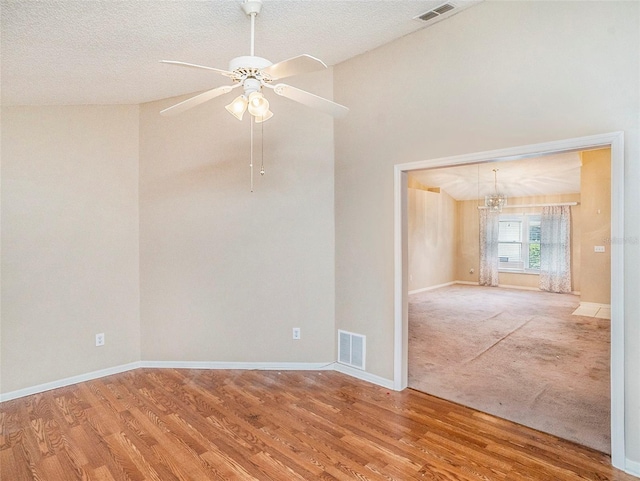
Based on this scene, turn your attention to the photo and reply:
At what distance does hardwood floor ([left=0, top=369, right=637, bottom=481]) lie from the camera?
6.68ft

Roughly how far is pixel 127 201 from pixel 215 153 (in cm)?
108

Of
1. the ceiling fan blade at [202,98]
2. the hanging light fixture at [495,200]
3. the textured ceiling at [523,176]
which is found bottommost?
the hanging light fixture at [495,200]

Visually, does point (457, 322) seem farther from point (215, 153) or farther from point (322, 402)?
point (215, 153)

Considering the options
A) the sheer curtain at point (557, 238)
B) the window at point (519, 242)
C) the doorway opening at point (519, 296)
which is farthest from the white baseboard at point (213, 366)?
the sheer curtain at point (557, 238)

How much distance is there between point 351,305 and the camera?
11.4 feet

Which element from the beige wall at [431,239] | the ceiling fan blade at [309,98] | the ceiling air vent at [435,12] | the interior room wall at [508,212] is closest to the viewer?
the ceiling fan blade at [309,98]

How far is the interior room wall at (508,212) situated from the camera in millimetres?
5828

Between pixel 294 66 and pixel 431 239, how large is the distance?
23.6 feet

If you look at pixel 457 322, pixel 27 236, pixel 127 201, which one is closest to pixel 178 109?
pixel 127 201

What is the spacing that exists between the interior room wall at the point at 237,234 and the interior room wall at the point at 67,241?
8.5 inches

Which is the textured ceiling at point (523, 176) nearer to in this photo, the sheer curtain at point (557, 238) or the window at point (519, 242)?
the sheer curtain at point (557, 238)

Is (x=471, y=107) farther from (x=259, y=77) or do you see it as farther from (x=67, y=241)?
(x=67, y=241)

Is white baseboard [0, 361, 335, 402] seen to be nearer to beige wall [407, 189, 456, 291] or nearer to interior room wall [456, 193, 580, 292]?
interior room wall [456, 193, 580, 292]

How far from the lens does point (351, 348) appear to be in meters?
3.46
